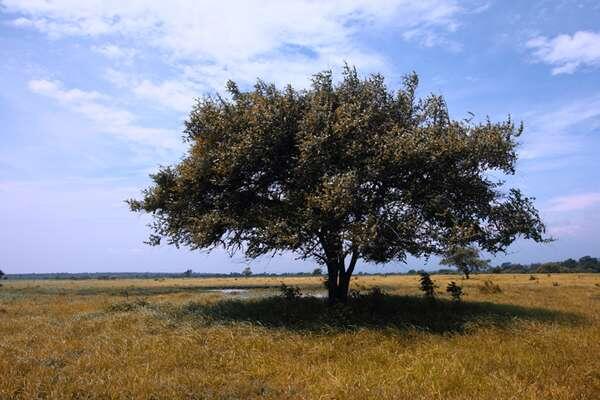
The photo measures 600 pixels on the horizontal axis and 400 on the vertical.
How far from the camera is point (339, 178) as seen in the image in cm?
1916

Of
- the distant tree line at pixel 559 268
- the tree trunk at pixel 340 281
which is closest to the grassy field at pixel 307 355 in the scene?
the tree trunk at pixel 340 281

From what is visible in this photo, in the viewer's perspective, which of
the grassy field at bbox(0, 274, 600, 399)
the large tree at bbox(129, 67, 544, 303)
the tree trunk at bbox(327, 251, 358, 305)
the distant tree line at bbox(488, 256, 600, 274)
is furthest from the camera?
the distant tree line at bbox(488, 256, 600, 274)

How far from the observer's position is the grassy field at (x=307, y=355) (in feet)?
38.3

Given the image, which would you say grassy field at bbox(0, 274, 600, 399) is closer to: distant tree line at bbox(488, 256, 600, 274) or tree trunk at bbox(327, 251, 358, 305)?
tree trunk at bbox(327, 251, 358, 305)

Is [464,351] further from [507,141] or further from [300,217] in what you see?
[507,141]

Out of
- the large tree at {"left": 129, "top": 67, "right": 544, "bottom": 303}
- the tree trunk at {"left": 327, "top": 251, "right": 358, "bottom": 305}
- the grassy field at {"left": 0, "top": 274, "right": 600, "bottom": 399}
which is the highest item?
the large tree at {"left": 129, "top": 67, "right": 544, "bottom": 303}

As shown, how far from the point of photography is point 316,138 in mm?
20000

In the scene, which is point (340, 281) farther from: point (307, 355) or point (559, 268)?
point (559, 268)

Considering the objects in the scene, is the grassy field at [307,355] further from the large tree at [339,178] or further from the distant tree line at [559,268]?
the distant tree line at [559,268]

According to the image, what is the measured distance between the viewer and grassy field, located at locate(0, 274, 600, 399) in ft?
38.3

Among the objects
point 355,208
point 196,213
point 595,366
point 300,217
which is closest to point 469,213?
point 355,208

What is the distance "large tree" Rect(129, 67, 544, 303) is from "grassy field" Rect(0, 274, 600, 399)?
3063 mm

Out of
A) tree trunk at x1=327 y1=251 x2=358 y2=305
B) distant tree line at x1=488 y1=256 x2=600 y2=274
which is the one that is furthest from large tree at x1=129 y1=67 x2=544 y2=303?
distant tree line at x1=488 y1=256 x2=600 y2=274

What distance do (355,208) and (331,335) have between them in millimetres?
4707
